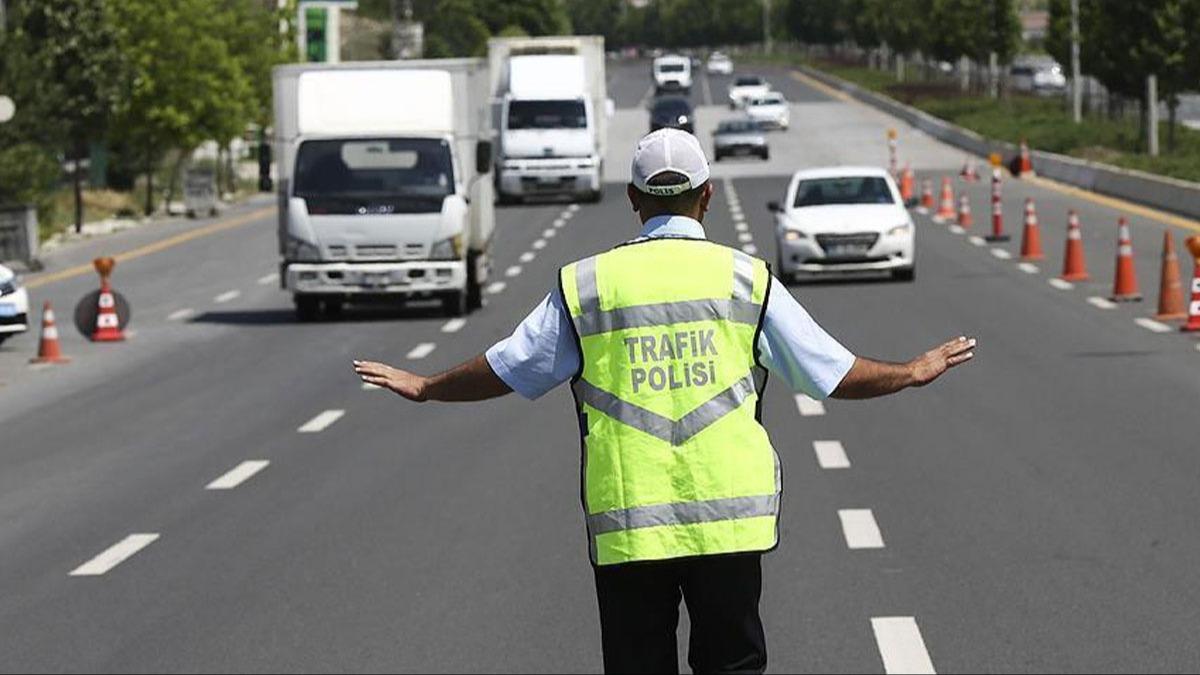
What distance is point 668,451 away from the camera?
18.5 feet

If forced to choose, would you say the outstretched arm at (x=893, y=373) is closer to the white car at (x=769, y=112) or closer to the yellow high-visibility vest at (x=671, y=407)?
the yellow high-visibility vest at (x=671, y=407)

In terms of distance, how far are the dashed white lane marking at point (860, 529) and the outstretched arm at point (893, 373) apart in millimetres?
7523

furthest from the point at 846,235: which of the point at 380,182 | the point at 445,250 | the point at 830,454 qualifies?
the point at 830,454

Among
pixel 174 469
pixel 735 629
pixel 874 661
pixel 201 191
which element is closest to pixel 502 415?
pixel 174 469

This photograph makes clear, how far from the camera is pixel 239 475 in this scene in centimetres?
1684

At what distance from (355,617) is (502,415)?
8.28 m

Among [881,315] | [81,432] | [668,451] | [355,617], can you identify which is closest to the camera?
[668,451]

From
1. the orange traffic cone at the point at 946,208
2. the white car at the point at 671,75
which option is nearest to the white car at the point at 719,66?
the white car at the point at 671,75

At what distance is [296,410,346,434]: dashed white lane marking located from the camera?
1931cm

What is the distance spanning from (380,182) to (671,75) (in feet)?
366

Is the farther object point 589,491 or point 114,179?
point 114,179

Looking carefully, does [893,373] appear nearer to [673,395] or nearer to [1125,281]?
[673,395]

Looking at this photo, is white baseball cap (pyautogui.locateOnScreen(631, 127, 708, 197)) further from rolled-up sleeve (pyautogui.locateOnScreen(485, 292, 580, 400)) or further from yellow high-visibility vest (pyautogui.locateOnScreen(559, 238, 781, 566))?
rolled-up sleeve (pyautogui.locateOnScreen(485, 292, 580, 400))

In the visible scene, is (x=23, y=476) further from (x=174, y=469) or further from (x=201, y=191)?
(x=201, y=191)
